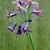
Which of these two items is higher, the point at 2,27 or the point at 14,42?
the point at 2,27

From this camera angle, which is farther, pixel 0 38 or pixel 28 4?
pixel 0 38

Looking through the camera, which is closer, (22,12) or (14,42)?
Result: (22,12)

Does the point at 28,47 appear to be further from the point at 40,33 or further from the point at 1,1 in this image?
the point at 1,1

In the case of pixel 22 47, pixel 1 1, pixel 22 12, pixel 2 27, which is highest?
pixel 22 12

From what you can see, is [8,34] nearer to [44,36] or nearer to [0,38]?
[0,38]

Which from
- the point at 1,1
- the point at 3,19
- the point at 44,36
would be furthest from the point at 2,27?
the point at 44,36

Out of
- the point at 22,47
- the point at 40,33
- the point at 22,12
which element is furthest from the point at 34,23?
the point at 22,12
